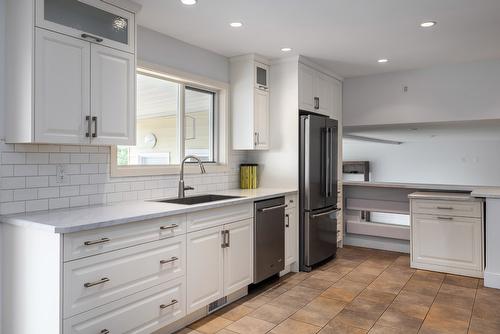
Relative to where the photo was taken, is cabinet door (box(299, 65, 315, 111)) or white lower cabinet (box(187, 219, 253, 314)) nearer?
white lower cabinet (box(187, 219, 253, 314))

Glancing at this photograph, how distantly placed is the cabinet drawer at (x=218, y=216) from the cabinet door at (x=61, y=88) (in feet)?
3.04

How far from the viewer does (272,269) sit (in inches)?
142

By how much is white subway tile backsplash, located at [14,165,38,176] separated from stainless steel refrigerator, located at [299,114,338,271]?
2.61 metres

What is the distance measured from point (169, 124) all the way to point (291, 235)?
5.76 feet

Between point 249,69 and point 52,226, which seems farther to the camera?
point 249,69

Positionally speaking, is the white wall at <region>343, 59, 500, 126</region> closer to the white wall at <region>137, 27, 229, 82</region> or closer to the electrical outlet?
the white wall at <region>137, 27, 229, 82</region>

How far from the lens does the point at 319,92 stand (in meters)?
4.55

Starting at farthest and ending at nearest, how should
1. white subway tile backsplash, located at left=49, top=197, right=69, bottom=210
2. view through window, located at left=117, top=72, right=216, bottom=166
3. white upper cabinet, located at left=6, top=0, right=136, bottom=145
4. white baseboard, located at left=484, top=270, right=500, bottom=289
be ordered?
white baseboard, located at left=484, top=270, right=500, bottom=289 < view through window, located at left=117, top=72, right=216, bottom=166 < white subway tile backsplash, located at left=49, top=197, right=69, bottom=210 < white upper cabinet, located at left=6, top=0, right=136, bottom=145

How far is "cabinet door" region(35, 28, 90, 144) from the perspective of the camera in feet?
6.91

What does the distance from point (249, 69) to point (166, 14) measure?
4.27ft

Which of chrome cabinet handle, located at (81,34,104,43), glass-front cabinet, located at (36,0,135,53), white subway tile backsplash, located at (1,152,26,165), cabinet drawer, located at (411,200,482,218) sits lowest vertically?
cabinet drawer, located at (411,200,482,218)

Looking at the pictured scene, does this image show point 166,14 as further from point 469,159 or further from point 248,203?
point 469,159

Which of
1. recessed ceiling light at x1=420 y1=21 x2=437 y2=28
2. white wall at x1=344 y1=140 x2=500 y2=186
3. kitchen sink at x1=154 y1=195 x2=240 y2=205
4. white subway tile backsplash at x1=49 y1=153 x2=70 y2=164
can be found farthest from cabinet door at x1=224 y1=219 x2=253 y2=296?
white wall at x1=344 y1=140 x2=500 y2=186

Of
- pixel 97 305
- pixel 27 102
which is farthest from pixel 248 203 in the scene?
pixel 27 102
